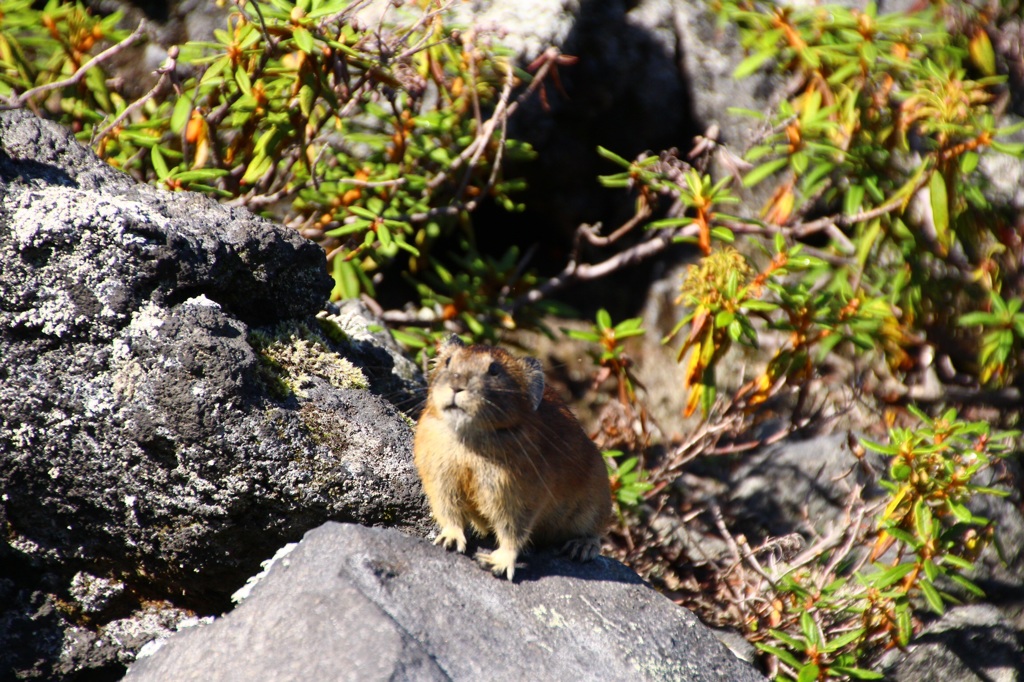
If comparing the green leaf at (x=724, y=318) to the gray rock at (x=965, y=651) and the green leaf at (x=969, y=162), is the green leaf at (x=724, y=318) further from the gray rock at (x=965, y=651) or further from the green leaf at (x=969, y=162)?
the gray rock at (x=965, y=651)

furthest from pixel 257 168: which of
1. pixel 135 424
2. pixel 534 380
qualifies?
pixel 534 380

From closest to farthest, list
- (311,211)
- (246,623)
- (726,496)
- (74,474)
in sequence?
(246,623)
(74,474)
(311,211)
(726,496)

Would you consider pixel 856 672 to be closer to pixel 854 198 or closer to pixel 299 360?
pixel 854 198

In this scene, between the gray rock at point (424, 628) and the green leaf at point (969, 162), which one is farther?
the green leaf at point (969, 162)

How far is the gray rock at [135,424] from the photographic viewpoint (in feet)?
13.3

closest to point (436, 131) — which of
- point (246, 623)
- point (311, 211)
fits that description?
point (311, 211)

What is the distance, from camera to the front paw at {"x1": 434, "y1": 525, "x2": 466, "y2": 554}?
423 cm

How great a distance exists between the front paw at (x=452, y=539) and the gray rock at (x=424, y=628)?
80 mm

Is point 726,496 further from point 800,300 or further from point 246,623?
point 246,623

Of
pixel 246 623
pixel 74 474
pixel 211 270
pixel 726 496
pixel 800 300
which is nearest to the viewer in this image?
pixel 246 623

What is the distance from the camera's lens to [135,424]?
4.03 meters

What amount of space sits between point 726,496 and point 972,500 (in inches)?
67.8

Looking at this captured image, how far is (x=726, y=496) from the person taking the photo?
7.21m

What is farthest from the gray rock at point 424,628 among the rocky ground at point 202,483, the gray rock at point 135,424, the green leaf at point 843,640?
the green leaf at point 843,640
